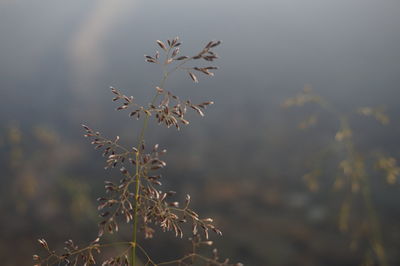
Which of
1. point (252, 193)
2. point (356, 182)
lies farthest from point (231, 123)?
point (356, 182)

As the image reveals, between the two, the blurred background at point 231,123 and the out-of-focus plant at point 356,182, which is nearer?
the out-of-focus plant at point 356,182

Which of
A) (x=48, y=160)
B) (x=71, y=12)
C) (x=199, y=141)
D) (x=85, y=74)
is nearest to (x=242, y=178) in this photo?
(x=199, y=141)

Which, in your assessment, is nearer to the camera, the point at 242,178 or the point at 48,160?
the point at 242,178

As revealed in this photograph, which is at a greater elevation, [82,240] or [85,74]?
[85,74]

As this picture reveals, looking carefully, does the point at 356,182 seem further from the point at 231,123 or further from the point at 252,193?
the point at 231,123

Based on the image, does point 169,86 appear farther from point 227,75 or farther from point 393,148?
point 393,148

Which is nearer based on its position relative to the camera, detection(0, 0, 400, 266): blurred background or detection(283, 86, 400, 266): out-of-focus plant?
detection(283, 86, 400, 266): out-of-focus plant

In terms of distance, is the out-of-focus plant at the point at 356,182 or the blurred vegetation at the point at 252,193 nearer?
the out-of-focus plant at the point at 356,182
